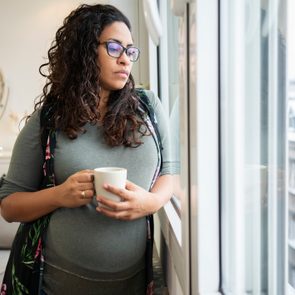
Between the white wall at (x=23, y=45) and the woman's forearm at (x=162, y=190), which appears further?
the white wall at (x=23, y=45)

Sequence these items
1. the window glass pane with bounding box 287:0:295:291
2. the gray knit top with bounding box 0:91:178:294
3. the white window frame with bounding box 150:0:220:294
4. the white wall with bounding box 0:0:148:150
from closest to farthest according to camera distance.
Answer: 1. the window glass pane with bounding box 287:0:295:291
2. the white window frame with bounding box 150:0:220:294
3. the gray knit top with bounding box 0:91:178:294
4. the white wall with bounding box 0:0:148:150

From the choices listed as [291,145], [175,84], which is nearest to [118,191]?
[291,145]

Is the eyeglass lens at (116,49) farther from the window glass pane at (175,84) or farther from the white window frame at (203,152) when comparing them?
the white window frame at (203,152)

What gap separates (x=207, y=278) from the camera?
27.1 inches

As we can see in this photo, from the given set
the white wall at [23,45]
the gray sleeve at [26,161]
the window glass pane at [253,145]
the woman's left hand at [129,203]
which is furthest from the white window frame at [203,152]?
the white wall at [23,45]

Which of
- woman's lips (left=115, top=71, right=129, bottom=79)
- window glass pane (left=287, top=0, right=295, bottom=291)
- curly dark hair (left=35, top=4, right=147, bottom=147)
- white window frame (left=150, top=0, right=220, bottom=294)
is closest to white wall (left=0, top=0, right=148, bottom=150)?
curly dark hair (left=35, top=4, right=147, bottom=147)

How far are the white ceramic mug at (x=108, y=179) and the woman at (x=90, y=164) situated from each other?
80 mm

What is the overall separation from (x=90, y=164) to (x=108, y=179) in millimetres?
153

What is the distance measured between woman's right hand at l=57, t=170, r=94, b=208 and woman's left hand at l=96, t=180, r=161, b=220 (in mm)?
33

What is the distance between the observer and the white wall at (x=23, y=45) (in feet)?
7.77

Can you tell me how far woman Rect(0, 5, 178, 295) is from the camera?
0.85 meters

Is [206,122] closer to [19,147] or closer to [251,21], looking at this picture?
[251,21]

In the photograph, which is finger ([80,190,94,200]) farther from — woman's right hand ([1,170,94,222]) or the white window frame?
the white window frame

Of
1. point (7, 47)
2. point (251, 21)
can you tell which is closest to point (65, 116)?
point (251, 21)
